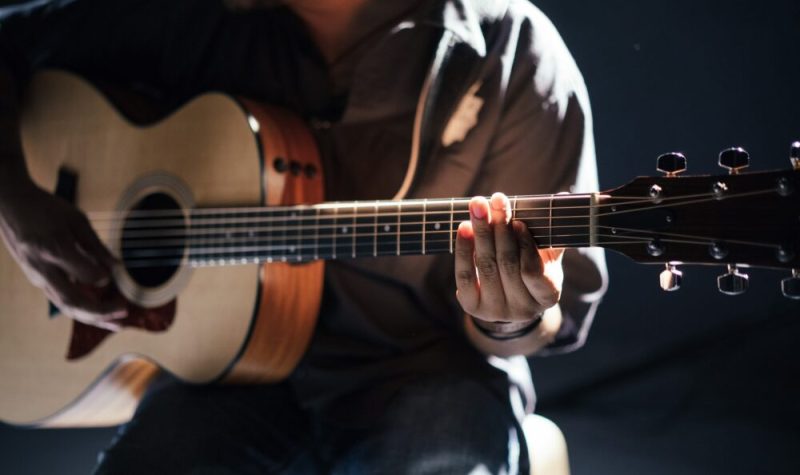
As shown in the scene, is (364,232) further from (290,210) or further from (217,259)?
(217,259)

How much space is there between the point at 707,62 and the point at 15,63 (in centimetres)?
122

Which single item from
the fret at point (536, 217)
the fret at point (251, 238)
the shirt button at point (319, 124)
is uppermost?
the fret at point (536, 217)

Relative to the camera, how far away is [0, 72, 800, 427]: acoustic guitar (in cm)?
86

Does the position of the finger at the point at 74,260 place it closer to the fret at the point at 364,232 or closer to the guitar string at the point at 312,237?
the guitar string at the point at 312,237

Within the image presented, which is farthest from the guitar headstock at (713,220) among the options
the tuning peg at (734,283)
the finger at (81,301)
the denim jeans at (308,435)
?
the finger at (81,301)

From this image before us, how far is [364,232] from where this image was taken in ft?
3.36

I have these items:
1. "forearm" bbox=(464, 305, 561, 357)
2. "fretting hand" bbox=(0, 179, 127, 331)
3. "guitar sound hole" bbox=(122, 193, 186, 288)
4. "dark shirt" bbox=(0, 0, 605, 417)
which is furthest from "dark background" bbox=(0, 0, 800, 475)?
"fretting hand" bbox=(0, 179, 127, 331)

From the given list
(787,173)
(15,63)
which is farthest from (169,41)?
(787,173)

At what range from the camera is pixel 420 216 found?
96 cm

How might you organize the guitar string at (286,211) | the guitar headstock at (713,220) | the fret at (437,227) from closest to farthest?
the guitar headstock at (713,220) < the guitar string at (286,211) < the fret at (437,227)

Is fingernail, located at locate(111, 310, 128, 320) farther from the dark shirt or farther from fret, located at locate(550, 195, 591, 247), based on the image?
fret, located at locate(550, 195, 591, 247)

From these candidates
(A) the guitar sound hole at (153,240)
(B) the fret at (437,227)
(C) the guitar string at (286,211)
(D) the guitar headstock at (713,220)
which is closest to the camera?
(D) the guitar headstock at (713,220)

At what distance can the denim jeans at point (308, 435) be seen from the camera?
1.01m

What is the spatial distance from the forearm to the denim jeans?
0.06m
